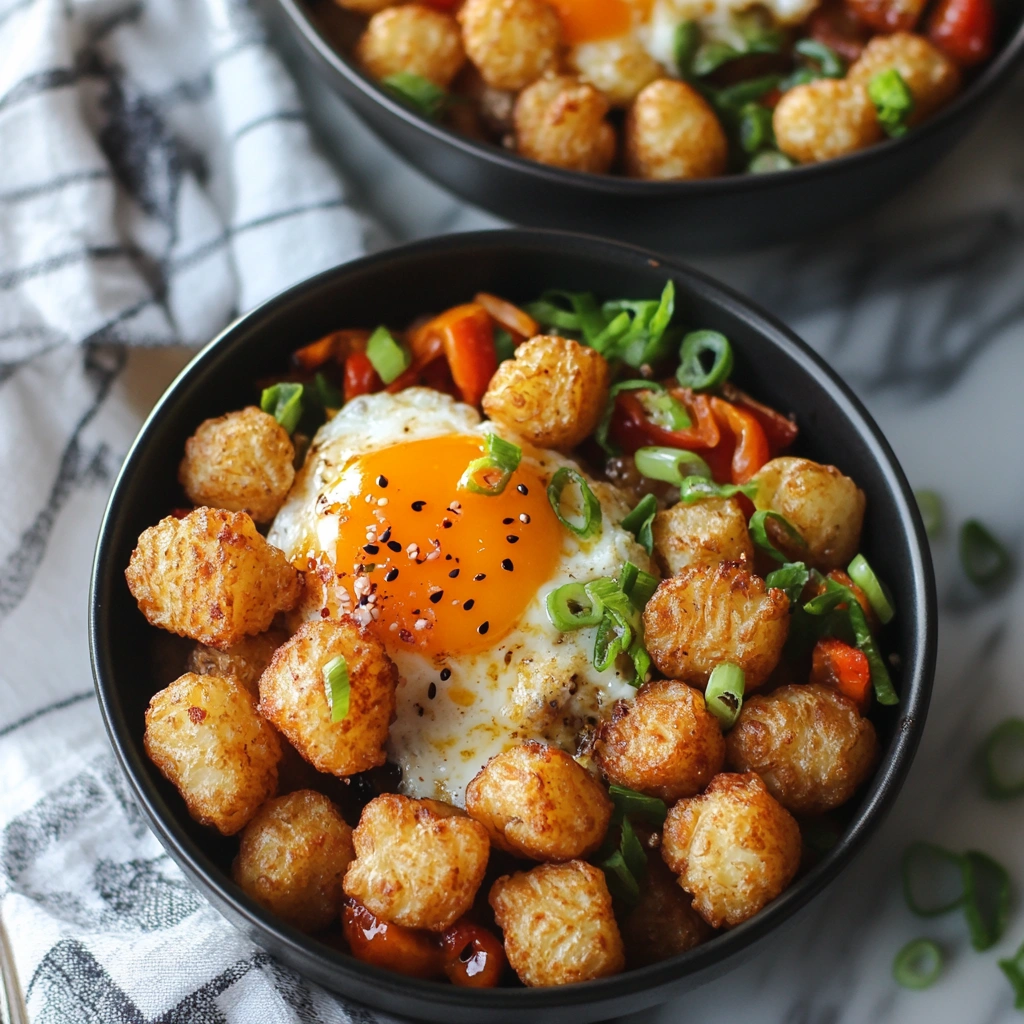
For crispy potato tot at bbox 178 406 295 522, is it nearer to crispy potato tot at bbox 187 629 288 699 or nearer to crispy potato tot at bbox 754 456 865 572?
crispy potato tot at bbox 187 629 288 699

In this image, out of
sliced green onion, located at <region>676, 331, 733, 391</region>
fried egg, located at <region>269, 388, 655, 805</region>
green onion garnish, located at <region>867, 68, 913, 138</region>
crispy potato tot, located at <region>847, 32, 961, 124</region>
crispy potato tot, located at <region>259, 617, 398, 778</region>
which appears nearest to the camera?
crispy potato tot, located at <region>259, 617, 398, 778</region>

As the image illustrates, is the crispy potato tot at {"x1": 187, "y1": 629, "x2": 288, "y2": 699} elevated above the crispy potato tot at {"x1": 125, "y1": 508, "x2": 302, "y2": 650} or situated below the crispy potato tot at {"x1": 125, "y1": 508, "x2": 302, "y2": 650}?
below

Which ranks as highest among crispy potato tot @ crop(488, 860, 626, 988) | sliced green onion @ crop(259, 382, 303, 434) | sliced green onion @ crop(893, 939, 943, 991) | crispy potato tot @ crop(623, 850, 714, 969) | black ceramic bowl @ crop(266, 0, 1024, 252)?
black ceramic bowl @ crop(266, 0, 1024, 252)

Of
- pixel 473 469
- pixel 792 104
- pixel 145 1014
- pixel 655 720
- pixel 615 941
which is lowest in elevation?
pixel 145 1014

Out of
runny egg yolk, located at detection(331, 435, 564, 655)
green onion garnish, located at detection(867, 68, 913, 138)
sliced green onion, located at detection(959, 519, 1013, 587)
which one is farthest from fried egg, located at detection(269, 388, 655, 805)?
green onion garnish, located at detection(867, 68, 913, 138)

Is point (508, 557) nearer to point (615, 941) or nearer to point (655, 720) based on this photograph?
point (655, 720)

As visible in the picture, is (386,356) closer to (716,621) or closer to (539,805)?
(716,621)

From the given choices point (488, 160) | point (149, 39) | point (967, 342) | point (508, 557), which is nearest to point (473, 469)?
point (508, 557)

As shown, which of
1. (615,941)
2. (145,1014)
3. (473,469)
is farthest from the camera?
(473,469)

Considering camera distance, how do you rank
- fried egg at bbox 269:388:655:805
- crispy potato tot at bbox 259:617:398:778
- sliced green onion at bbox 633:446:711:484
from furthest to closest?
sliced green onion at bbox 633:446:711:484
fried egg at bbox 269:388:655:805
crispy potato tot at bbox 259:617:398:778
